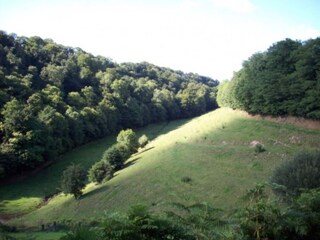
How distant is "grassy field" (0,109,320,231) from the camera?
40000mm

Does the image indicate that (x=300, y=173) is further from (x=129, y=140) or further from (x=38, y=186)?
(x=38, y=186)

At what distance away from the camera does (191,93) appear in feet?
499

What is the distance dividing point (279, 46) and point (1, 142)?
196ft

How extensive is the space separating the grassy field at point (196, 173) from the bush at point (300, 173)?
20.9ft

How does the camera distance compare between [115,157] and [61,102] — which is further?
[61,102]

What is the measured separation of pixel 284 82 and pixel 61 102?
52846mm

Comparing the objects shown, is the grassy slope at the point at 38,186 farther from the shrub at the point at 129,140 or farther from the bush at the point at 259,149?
the bush at the point at 259,149

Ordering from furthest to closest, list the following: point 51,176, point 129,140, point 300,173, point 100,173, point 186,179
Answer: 1. point 129,140
2. point 51,176
3. point 100,173
4. point 186,179
5. point 300,173

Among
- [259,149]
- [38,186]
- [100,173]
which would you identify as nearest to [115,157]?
[100,173]

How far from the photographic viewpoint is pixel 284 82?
210ft

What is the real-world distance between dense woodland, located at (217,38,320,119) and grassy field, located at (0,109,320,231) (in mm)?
4012

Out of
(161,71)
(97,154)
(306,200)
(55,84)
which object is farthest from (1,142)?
(161,71)

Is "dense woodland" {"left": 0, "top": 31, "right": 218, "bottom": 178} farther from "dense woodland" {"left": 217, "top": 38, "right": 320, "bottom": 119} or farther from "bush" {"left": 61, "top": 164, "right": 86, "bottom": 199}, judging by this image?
"dense woodland" {"left": 217, "top": 38, "right": 320, "bottom": 119}

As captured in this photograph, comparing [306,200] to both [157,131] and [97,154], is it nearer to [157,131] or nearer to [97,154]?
[97,154]
